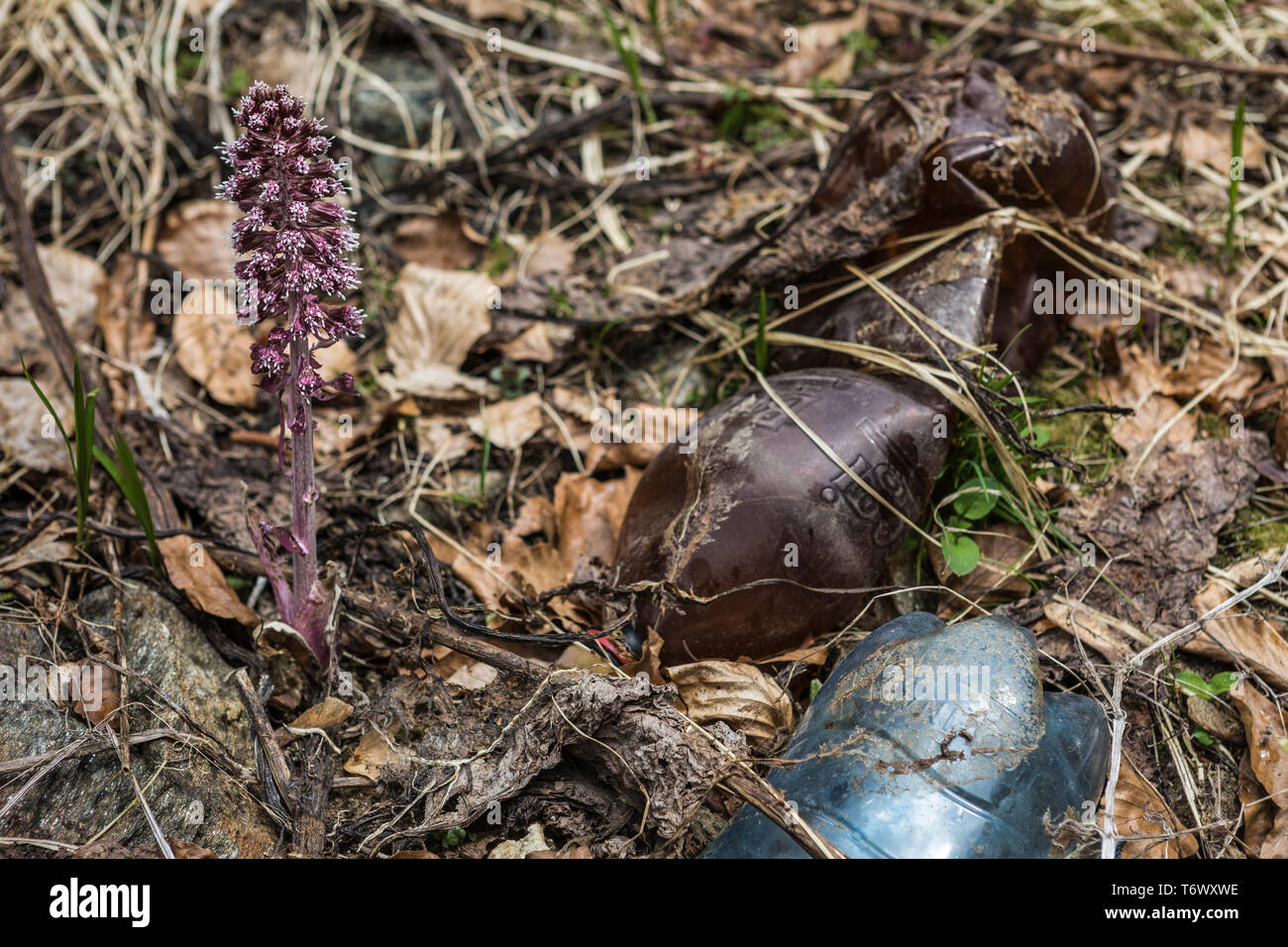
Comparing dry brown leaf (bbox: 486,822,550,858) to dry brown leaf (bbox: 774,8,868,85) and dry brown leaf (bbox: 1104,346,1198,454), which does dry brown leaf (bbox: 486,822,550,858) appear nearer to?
dry brown leaf (bbox: 1104,346,1198,454)

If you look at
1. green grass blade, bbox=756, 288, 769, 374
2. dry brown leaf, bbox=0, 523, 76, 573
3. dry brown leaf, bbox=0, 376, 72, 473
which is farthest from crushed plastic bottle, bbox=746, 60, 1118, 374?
dry brown leaf, bbox=0, 376, 72, 473

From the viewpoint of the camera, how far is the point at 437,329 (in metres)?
3.05

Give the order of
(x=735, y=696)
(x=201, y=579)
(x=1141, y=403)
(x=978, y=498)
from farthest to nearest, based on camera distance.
Result: 1. (x=1141, y=403)
2. (x=978, y=498)
3. (x=201, y=579)
4. (x=735, y=696)

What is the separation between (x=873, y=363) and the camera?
2.48 metres

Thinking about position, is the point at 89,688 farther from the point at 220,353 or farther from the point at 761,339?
the point at 761,339

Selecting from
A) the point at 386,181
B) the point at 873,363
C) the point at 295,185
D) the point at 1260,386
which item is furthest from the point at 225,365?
the point at 1260,386

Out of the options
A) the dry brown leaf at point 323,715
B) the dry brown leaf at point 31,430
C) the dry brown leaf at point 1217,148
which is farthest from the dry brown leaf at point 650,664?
the dry brown leaf at point 1217,148

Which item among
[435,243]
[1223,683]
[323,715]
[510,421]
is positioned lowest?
[323,715]

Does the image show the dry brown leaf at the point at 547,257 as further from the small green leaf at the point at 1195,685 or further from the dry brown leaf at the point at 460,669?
the small green leaf at the point at 1195,685

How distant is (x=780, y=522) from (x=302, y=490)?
3.39ft

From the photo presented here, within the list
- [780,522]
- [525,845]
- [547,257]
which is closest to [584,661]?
[525,845]

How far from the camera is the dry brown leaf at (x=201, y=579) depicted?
2246 millimetres

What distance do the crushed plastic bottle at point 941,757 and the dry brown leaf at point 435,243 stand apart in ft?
7.02

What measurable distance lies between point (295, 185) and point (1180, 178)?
121 inches
